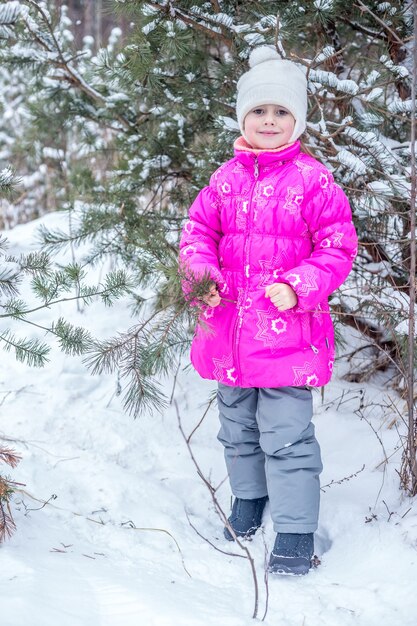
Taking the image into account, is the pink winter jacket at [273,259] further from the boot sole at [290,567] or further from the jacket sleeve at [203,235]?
the boot sole at [290,567]

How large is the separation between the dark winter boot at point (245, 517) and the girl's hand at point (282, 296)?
0.79 metres

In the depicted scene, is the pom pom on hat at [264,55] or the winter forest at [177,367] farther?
the pom pom on hat at [264,55]

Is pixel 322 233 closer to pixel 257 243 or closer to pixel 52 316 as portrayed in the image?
pixel 257 243

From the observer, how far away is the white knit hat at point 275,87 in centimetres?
219

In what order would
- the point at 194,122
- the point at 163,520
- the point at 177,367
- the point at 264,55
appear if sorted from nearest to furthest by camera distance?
the point at 264,55, the point at 163,520, the point at 177,367, the point at 194,122

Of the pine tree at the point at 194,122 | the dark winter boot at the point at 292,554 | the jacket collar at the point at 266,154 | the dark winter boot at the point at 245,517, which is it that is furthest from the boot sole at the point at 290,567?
the jacket collar at the point at 266,154

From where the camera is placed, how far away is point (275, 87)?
7.16 ft

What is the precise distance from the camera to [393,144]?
113 inches

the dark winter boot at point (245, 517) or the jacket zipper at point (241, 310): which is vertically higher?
the jacket zipper at point (241, 310)

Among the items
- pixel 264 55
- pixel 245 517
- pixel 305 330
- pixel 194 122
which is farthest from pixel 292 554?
pixel 194 122

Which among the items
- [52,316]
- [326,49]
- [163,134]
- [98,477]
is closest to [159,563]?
[98,477]

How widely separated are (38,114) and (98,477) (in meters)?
2.04

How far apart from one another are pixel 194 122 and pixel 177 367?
4.44ft

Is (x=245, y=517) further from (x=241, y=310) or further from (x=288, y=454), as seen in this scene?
(x=241, y=310)
